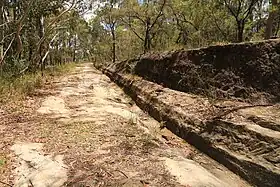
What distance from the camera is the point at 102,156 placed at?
423 cm

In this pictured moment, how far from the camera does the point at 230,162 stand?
14.1 ft

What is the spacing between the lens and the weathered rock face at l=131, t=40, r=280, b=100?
5727 mm

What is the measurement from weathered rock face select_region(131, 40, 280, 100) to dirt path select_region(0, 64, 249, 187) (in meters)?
1.71

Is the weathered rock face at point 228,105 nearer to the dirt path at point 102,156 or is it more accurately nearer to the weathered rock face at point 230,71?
the weathered rock face at point 230,71

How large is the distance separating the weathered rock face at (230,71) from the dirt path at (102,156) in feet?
5.62

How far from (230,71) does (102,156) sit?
3815 millimetres

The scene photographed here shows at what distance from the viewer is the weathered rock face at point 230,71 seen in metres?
5.73

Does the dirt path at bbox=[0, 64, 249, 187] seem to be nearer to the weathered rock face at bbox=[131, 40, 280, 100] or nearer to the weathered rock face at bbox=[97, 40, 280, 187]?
the weathered rock face at bbox=[97, 40, 280, 187]

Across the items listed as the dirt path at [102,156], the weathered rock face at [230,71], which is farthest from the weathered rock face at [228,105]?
the dirt path at [102,156]

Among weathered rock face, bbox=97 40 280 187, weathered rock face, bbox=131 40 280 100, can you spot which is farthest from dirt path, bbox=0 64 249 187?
weathered rock face, bbox=131 40 280 100

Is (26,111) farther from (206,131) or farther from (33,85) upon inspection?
(206,131)

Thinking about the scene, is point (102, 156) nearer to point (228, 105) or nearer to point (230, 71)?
point (228, 105)

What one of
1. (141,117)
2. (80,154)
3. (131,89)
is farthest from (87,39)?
(80,154)

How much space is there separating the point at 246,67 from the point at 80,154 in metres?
4.01
